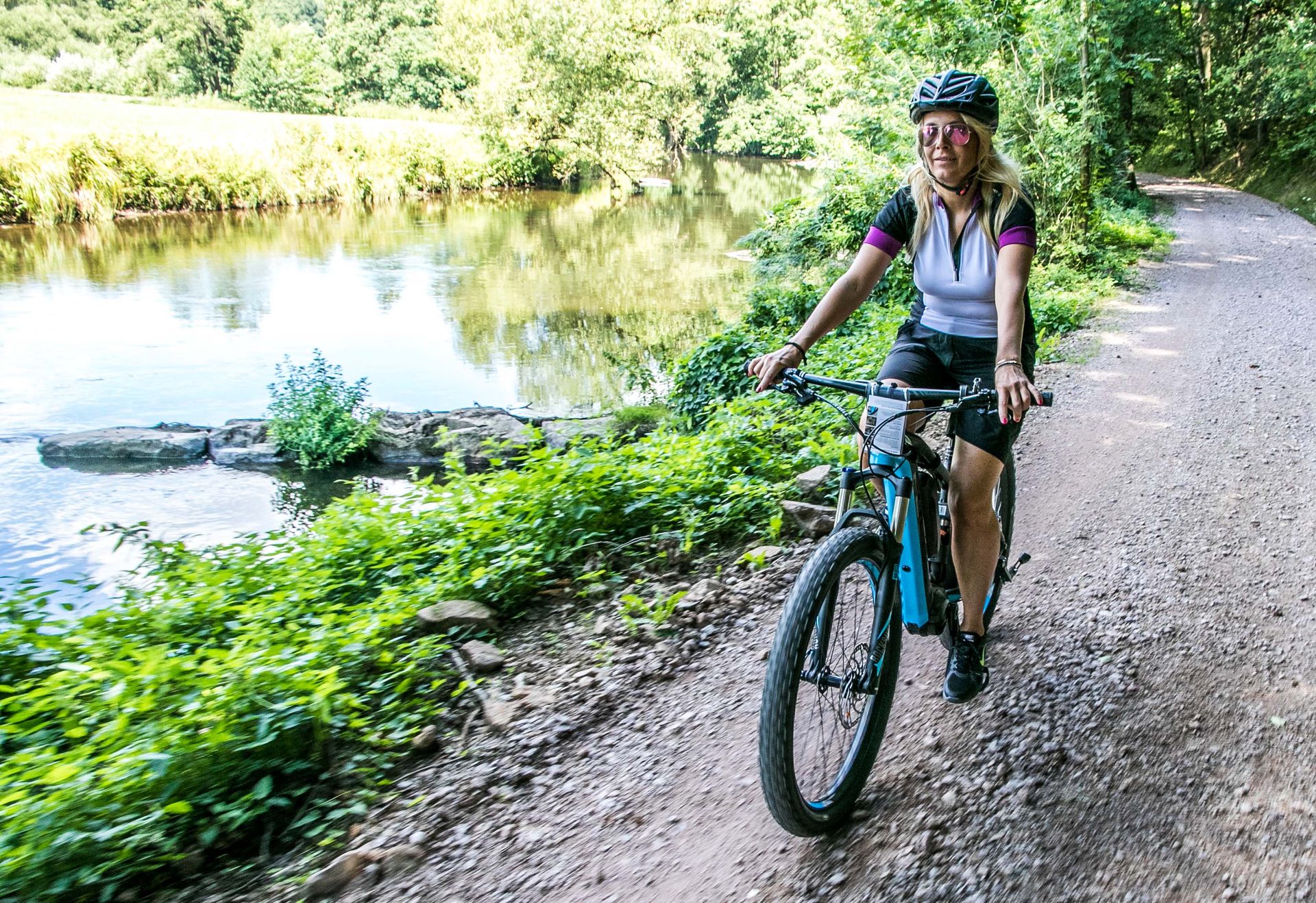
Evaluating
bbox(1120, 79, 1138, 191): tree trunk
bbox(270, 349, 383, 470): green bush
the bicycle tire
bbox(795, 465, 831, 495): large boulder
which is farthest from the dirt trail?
bbox(1120, 79, 1138, 191): tree trunk

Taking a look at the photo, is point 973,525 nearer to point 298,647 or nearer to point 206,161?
point 298,647

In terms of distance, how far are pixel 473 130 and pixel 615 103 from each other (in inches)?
280

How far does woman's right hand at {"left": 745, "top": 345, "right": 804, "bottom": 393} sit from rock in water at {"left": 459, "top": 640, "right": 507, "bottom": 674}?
196cm

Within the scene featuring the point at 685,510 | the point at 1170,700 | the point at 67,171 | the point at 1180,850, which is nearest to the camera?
the point at 1180,850

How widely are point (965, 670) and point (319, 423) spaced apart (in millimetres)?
9116

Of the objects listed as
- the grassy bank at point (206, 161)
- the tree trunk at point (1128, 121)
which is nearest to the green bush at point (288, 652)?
the tree trunk at point (1128, 121)

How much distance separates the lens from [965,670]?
3215 mm

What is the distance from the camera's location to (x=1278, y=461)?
A: 604cm

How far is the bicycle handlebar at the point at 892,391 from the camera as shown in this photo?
8.37ft

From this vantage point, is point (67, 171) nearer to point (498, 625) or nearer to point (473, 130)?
point (473, 130)

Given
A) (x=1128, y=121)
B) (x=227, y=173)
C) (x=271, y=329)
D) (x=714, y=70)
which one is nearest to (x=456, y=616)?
(x=271, y=329)

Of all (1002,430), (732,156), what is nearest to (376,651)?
(1002,430)

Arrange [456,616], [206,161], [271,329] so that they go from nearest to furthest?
1. [456,616]
2. [271,329]
3. [206,161]

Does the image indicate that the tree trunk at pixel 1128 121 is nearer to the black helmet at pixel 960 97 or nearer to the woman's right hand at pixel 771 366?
the black helmet at pixel 960 97
